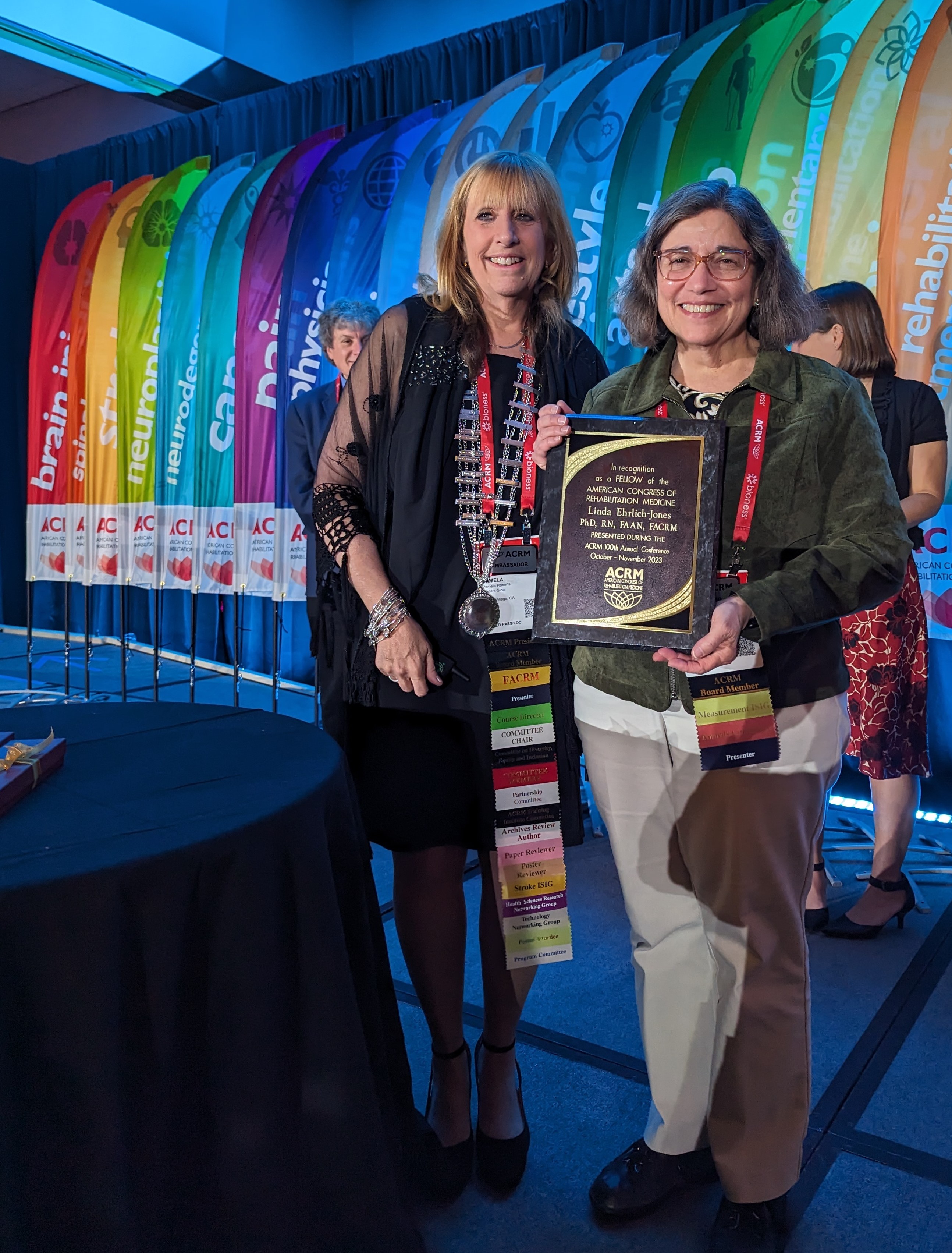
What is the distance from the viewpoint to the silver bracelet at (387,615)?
1531 mm

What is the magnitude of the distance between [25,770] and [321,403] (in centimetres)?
281

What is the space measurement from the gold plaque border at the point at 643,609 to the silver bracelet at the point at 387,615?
29 cm

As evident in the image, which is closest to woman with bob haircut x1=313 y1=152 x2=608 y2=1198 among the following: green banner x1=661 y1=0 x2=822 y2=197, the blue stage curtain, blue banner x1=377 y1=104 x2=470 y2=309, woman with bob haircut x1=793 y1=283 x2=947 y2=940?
woman with bob haircut x1=793 y1=283 x2=947 y2=940

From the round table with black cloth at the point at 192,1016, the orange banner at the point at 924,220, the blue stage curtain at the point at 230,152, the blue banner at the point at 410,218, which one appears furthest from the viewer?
the blue stage curtain at the point at 230,152

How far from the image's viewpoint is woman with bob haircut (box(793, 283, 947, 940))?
2.67 meters

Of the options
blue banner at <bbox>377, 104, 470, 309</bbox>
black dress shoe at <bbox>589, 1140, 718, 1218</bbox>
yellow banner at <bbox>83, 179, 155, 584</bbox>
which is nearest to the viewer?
black dress shoe at <bbox>589, 1140, 718, 1218</bbox>

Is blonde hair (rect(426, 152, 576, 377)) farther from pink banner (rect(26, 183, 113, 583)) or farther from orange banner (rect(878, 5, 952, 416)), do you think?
pink banner (rect(26, 183, 113, 583))

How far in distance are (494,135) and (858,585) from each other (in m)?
3.84

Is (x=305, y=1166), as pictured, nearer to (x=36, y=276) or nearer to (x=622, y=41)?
(x=622, y=41)

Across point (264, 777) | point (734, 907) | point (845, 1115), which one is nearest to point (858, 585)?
point (734, 907)

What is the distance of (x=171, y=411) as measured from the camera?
5680 mm

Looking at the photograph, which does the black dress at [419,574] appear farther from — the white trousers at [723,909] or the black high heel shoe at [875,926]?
the black high heel shoe at [875,926]

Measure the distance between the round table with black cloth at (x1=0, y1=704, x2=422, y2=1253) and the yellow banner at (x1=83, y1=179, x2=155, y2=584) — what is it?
16.2 feet

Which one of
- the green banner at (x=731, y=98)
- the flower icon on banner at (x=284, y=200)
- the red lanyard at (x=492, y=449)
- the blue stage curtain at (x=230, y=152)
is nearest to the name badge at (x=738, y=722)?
A: the red lanyard at (x=492, y=449)
